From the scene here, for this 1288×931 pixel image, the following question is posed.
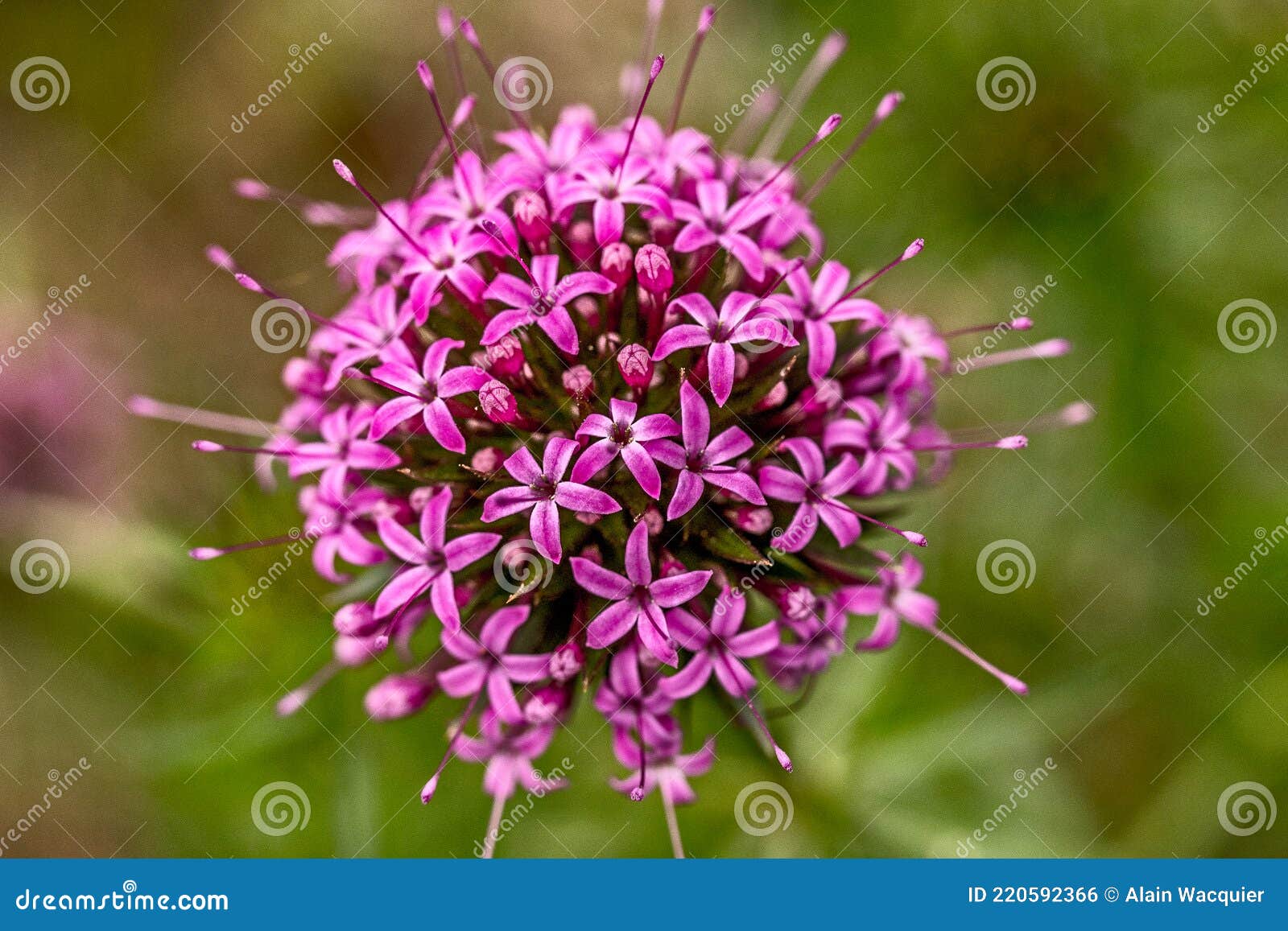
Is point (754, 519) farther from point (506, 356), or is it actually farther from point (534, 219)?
point (534, 219)

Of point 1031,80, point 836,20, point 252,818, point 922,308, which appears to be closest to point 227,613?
point 252,818

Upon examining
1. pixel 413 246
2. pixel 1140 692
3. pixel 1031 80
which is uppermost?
pixel 1031 80

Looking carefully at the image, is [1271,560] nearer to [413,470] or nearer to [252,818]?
[413,470]

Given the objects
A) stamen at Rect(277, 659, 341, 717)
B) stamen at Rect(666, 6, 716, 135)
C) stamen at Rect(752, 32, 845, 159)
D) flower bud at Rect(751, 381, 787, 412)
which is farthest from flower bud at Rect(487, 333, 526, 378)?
stamen at Rect(752, 32, 845, 159)

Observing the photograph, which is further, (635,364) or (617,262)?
(617,262)

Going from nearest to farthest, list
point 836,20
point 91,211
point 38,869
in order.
A: point 38,869, point 836,20, point 91,211

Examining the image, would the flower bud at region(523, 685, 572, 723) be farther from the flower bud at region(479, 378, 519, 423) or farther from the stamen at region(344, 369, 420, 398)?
the stamen at region(344, 369, 420, 398)

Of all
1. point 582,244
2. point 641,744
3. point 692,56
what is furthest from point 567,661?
point 692,56
